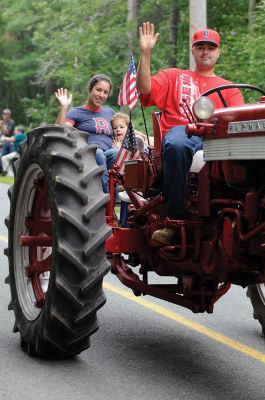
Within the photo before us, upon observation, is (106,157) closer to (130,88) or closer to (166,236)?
(130,88)

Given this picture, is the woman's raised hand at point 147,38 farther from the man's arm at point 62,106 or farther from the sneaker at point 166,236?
the man's arm at point 62,106

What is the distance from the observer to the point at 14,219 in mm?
7152

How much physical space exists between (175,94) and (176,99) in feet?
0.13

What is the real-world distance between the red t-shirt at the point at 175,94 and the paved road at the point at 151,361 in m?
1.52

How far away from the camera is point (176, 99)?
6.82m

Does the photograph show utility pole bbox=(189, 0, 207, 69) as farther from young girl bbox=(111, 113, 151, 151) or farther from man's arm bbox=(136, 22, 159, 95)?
man's arm bbox=(136, 22, 159, 95)

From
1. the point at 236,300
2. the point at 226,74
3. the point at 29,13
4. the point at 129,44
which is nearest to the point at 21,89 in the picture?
the point at 29,13

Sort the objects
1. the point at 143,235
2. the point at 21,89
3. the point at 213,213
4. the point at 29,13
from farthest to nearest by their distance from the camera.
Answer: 1. the point at 21,89
2. the point at 29,13
3. the point at 143,235
4. the point at 213,213

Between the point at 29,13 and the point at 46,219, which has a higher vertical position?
the point at 29,13

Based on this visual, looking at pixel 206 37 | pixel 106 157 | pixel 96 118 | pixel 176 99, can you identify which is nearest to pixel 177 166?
pixel 176 99

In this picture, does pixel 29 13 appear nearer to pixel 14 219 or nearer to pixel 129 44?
pixel 129 44

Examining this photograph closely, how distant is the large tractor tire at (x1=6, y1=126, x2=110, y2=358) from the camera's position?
6027 millimetres

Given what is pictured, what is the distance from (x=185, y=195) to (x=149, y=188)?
0.62 meters

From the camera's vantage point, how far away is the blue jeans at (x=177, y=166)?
20.3ft
